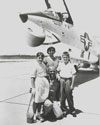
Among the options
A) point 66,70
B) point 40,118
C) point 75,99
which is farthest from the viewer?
point 75,99

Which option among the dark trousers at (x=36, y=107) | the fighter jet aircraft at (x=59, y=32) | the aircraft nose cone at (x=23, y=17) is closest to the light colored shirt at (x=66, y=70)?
the fighter jet aircraft at (x=59, y=32)

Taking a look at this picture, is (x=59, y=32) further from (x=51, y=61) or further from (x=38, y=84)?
(x=38, y=84)

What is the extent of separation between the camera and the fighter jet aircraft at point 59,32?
3.13 m

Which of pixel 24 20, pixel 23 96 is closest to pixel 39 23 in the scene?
pixel 24 20

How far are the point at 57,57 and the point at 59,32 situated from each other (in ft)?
0.91

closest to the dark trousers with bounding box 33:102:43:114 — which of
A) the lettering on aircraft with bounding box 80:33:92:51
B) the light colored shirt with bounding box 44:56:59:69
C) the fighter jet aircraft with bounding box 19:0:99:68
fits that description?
the light colored shirt with bounding box 44:56:59:69

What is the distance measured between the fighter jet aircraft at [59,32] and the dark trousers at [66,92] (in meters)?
0.30

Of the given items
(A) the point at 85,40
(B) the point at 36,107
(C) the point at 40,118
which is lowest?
(C) the point at 40,118

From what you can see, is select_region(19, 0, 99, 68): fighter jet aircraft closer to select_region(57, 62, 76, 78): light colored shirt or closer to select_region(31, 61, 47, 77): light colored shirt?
select_region(57, 62, 76, 78): light colored shirt

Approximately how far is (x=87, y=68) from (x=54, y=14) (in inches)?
30.0

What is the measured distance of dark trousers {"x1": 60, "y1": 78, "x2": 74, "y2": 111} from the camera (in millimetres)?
3207

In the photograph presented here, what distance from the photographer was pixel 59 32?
10.5 feet

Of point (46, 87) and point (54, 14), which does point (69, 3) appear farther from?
point (46, 87)

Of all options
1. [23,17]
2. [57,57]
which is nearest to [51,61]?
[57,57]
